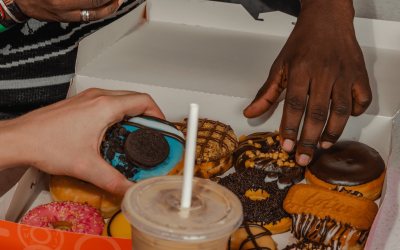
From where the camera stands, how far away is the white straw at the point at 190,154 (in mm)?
583

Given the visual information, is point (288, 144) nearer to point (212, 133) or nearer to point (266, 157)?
point (266, 157)

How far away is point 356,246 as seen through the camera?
53.0 inches

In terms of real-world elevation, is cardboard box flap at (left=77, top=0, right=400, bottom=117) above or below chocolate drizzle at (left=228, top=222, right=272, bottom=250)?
above

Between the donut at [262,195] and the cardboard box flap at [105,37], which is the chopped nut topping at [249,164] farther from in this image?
the cardboard box flap at [105,37]

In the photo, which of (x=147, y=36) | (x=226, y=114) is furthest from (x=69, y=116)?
(x=147, y=36)

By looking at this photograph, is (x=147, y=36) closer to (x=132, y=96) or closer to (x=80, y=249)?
(x=132, y=96)

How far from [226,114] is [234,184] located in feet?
1.45

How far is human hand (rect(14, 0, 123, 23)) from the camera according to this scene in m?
1.35

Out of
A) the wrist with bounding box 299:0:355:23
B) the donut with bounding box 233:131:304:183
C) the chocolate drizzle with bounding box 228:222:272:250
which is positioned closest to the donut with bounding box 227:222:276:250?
the chocolate drizzle with bounding box 228:222:272:250

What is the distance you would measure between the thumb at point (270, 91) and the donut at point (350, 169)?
36 cm

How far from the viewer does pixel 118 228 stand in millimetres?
1302

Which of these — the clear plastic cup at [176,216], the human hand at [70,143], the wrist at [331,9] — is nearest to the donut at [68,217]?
the human hand at [70,143]

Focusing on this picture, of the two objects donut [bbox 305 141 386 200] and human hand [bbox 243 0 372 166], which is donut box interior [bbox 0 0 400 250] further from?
human hand [bbox 243 0 372 166]

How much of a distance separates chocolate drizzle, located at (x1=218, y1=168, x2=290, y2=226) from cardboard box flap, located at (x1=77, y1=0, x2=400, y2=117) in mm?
409
